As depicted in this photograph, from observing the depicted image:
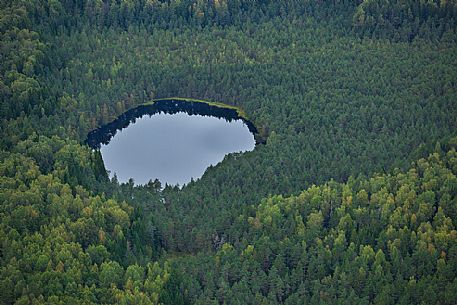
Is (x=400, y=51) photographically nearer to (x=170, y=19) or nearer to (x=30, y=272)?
(x=170, y=19)

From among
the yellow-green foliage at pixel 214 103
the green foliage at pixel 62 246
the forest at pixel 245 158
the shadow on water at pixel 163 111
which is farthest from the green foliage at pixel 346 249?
the yellow-green foliage at pixel 214 103

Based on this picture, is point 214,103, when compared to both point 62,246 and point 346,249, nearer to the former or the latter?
point 346,249

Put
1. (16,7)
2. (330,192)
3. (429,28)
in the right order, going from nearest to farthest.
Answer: (330,192) < (16,7) < (429,28)

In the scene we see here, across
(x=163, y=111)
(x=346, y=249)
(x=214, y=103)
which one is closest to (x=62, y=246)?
(x=346, y=249)

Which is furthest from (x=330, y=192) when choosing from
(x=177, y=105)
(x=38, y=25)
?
Answer: (x=38, y=25)

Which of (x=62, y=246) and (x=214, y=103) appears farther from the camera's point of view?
(x=214, y=103)

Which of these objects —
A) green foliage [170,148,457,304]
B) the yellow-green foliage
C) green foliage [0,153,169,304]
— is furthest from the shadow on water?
green foliage [170,148,457,304]

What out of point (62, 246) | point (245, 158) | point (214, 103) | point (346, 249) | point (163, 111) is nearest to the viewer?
point (62, 246)

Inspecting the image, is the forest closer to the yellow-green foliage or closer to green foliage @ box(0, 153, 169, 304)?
green foliage @ box(0, 153, 169, 304)

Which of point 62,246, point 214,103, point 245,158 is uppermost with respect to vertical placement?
point 214,103
